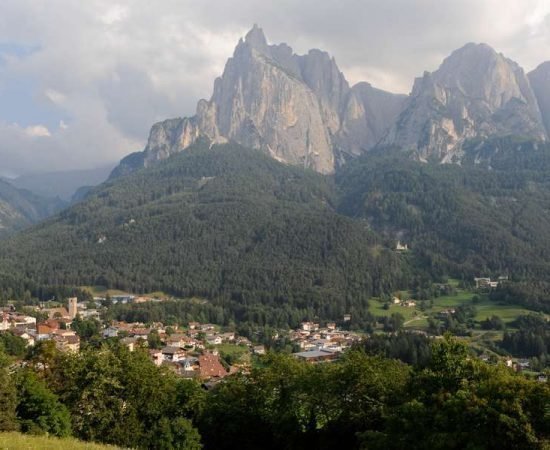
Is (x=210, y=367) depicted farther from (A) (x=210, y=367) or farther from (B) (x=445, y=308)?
(B) (x=445, y=308)

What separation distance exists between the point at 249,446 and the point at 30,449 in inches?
986

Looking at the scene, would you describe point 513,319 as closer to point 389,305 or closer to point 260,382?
point 389,305

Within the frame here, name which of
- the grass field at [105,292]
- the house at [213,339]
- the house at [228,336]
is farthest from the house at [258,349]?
the grass field at [105,292]

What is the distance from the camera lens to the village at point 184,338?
94.9 metres

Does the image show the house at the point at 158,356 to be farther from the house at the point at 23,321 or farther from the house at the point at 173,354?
the house at the point at 23,321

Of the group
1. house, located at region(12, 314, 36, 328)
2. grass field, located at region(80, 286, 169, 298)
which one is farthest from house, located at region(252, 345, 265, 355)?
grass field, located at region(80, 286, 169, 298)

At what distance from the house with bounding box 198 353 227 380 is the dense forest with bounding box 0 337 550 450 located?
35.4 metres

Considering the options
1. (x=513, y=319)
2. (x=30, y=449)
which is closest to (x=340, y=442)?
(x=30, y=449)

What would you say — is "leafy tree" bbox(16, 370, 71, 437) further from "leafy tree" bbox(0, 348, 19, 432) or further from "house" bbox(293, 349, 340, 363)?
"house" bbox(293, 349, 340, 363)

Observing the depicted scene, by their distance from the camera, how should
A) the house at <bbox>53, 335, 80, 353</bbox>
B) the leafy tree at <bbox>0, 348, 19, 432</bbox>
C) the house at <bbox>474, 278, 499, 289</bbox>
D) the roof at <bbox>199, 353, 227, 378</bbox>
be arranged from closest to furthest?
the leafy tree at <bbox>0, 348, 19, 432</bbox> < the roof at <bbox>199, 353, 227, 378</bbox> < the house at <bbox>53, 335, 80, 353</bbox> < the house at <bbox>474, 278, 499, 289</bbox>

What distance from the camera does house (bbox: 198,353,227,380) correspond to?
275 ft

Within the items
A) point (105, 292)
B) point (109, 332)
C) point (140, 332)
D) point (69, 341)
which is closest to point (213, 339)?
point (140, 332)

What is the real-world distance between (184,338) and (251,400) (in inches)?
3048

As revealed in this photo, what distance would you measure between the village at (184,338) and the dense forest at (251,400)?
1316 inches
